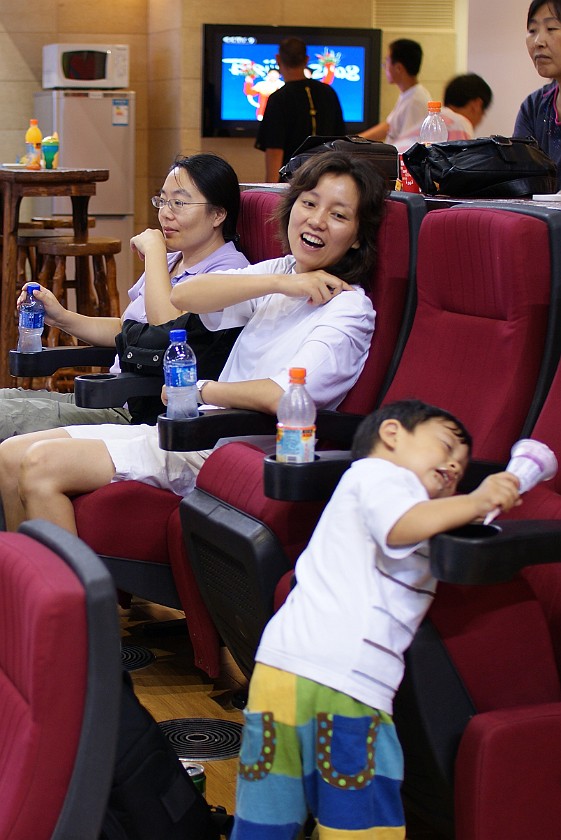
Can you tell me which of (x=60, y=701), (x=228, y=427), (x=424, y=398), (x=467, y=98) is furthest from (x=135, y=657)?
(x=467, y=98)

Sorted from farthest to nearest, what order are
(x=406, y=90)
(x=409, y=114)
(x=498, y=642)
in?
(x=406, y=90) → (x=409, y=114) → (x=498, y=642)

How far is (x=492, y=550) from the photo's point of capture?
5.79 feet

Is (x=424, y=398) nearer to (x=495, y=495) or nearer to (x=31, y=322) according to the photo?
(x=495, y=495)

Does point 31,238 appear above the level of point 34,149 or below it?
below

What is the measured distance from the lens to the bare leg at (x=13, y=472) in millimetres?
2941

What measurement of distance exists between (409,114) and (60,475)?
4812 millimetres

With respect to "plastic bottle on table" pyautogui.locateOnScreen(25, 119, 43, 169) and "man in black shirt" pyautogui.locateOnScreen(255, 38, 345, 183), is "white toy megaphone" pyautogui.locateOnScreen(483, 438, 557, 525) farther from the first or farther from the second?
"man in black shirt" pyautogui.locateOnScreen(255, 38, 345, 183)

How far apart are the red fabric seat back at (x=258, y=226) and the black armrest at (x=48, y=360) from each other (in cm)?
52

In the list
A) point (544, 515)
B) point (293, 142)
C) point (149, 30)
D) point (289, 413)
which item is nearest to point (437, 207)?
point (289, 413)

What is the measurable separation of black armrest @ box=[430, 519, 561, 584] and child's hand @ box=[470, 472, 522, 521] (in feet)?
0.15

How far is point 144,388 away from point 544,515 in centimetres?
131

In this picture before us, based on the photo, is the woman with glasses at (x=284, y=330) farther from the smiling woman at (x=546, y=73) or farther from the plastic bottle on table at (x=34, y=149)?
the plastic bottle on table at (x=34, y=149)

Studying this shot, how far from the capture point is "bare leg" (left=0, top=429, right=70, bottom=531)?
294cm

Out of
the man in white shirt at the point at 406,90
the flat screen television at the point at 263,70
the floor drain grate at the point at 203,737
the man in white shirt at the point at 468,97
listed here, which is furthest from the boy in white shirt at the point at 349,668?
the flat screen television at the point at 263,70
